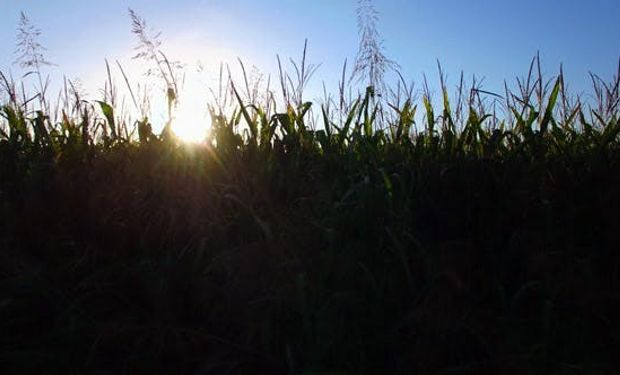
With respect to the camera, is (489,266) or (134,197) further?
(134,197)

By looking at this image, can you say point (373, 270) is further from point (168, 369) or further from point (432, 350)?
point (168, 369)

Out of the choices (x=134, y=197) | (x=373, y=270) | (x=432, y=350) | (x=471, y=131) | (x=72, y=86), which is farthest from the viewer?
(x=72, y=86)

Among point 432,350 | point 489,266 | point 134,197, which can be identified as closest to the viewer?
point 432,350

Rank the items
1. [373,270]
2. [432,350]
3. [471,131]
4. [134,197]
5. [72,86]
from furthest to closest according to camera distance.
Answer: [72,86], [471,131], [134,197], [373,270], [432,350]

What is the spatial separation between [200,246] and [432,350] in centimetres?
102

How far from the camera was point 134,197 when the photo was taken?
2.74 meters

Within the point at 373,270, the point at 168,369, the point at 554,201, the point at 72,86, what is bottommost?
the point at 168,369

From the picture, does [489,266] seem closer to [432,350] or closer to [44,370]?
[432,350]

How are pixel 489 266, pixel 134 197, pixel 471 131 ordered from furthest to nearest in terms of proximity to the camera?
pixel 471 131 < pixel 134 197 < pixel 489 266

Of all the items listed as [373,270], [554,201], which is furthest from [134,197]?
[554,201]

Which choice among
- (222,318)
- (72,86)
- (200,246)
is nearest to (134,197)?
(200,246)

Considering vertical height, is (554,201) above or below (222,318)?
above

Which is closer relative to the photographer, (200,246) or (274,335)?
(274,335)

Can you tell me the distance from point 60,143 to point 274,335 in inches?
65.6
